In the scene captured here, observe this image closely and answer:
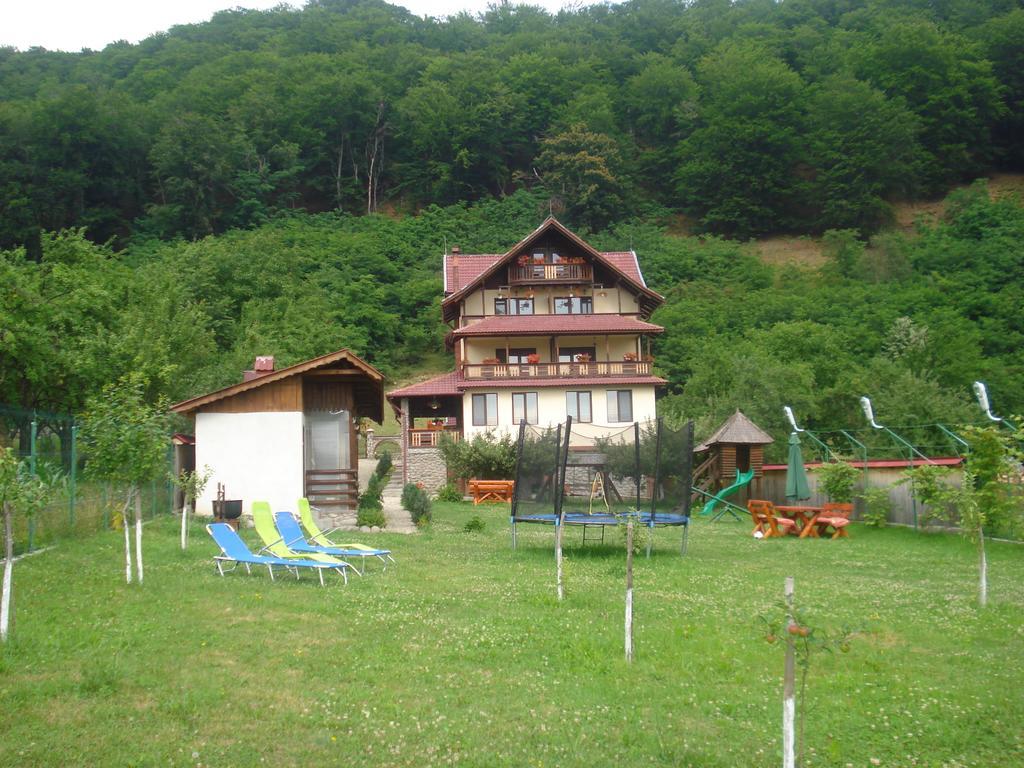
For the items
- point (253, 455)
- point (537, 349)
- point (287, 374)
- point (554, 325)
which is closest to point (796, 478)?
point (287, 374)

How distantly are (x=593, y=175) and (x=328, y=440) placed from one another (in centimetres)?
5157

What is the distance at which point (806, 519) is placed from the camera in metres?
21.8

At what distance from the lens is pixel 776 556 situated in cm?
1747

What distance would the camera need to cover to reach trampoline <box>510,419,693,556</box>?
55.0 ft

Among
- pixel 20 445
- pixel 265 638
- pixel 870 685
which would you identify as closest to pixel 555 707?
pixel 870 685

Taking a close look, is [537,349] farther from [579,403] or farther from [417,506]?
[417,506]

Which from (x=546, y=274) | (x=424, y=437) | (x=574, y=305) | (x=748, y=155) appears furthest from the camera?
(x=748, y=155)

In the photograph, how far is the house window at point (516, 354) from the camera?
130ft

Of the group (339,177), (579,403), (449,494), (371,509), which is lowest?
(449,494)

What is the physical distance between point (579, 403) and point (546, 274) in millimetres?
6569

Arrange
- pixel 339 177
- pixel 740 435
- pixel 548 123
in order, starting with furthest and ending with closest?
pixel 548 123 < pixel 339 177 < pixel 740 435

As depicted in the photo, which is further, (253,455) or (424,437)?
(424,437)

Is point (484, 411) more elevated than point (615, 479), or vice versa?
point (484, 411)

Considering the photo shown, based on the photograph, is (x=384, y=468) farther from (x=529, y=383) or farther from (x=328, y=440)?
(x=328, y=440)
